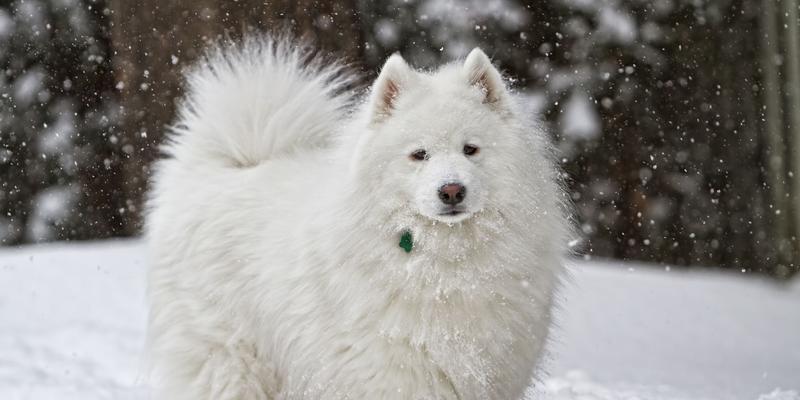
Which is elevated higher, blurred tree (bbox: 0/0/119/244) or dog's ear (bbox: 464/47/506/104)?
blurred tree (bbox: 0/0/119/244)

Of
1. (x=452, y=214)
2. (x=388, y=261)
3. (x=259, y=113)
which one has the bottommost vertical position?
(x=388, y=261)

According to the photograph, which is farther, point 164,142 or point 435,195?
point 164,142

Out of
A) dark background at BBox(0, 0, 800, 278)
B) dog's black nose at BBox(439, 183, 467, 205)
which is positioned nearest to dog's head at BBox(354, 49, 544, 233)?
dog's black nose at BBox(439, 183, 467, 205)

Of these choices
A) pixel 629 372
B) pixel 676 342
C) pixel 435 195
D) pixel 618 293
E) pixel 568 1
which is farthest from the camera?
pixel 568 1

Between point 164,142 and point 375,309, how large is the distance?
4797 mm

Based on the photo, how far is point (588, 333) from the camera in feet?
24.2

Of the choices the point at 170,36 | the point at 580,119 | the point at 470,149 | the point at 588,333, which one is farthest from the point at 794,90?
the point at 470,149

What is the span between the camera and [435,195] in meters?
3.34

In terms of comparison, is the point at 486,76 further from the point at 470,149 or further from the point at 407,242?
the point at 407,242

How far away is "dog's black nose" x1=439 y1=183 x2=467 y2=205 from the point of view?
10.9 feet

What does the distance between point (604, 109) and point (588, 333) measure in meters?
4.56

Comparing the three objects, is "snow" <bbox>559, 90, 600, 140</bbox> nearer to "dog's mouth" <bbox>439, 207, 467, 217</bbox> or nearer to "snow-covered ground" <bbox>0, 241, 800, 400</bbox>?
"snow-covered ground" <bbox>0, 241, 800, 400</bbox>

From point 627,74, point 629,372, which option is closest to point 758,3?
point 627,74

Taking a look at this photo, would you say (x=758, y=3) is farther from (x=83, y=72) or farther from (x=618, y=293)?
(x=83, y=72)
